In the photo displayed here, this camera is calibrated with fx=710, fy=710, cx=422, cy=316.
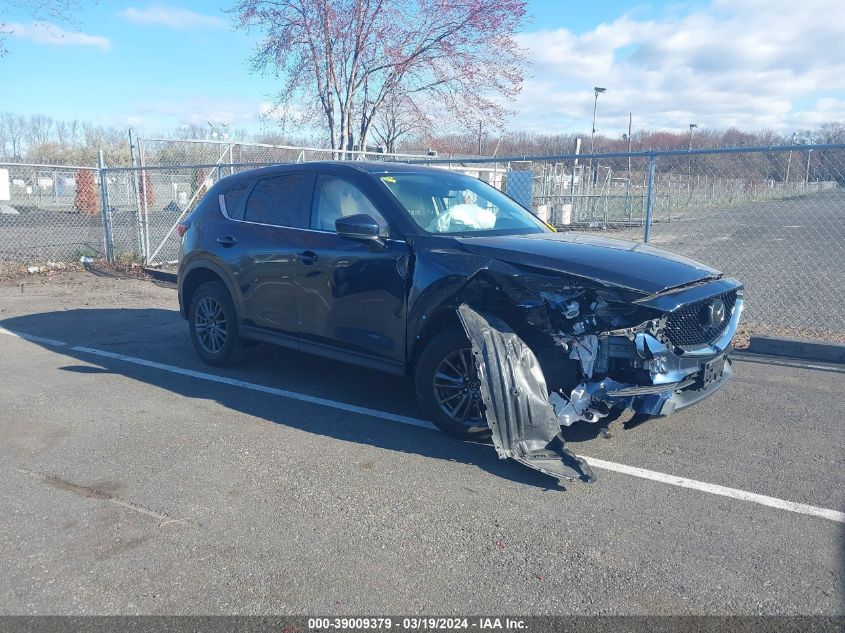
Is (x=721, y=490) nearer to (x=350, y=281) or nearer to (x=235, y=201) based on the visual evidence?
(x=350, y=281)

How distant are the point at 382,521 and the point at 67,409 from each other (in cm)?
322

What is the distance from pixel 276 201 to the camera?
20.4 feet

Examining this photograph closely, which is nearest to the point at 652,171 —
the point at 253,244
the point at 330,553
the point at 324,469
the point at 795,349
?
the point at 795,349

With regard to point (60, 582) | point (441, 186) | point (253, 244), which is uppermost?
point (441, 186)

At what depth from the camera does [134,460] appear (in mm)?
4582

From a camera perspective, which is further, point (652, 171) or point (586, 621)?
point (652, 171)

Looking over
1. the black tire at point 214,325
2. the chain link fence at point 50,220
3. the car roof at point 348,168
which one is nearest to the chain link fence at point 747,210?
the car roof at point 348,168

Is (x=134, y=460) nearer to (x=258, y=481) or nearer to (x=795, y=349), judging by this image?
(x=258, y=481)

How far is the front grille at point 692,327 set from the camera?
4.42 m

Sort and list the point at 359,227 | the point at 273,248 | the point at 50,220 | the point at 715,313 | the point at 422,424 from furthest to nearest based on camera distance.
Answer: the point at 50,220 < the point at 273,248 < the point at 422,424 < the point at 359,227 < the point at 715,313

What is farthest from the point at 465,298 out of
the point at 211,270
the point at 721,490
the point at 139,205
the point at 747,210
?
the point at 139,205

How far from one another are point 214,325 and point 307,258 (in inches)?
64.2

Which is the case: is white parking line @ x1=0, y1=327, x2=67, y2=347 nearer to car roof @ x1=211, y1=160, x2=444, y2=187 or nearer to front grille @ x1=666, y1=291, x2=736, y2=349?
car roof @ x1=211, y1=160, x2=444, y2=187

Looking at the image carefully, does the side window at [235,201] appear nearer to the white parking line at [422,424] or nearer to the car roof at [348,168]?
the car roof at [348,168]
